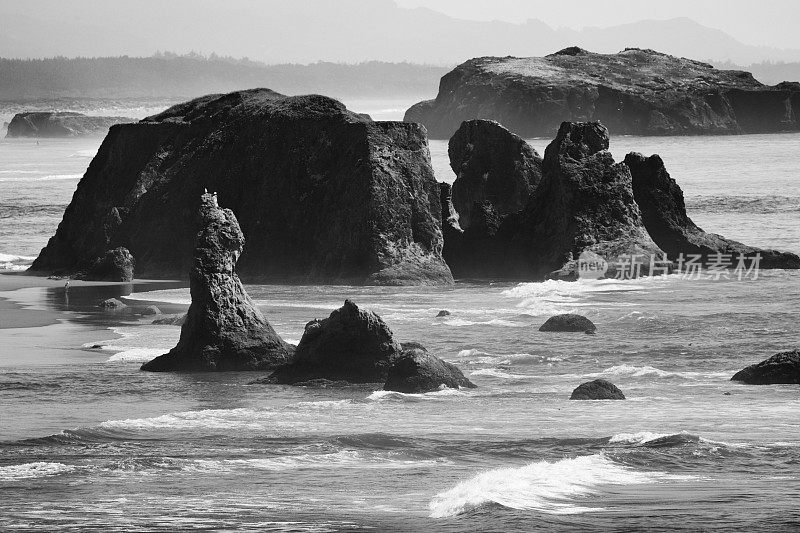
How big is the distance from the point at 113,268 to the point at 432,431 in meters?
24.4

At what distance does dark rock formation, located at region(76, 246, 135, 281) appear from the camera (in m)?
43.9

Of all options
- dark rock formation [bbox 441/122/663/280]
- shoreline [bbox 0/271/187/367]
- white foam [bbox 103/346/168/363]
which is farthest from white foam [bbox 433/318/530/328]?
dark rock formation [bbox 441/122/663/280]

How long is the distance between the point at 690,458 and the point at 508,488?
3093 millimetres

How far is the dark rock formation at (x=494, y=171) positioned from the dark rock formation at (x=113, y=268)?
1258cm

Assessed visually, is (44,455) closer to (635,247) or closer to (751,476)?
(751,476)

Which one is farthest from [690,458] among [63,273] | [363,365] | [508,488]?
[63,273]

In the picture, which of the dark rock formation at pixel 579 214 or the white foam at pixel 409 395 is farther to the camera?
the dark rock formation at pixel 579 214

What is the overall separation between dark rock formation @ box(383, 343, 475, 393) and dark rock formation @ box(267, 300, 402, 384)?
0.87 ft

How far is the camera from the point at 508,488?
1758 centimetres

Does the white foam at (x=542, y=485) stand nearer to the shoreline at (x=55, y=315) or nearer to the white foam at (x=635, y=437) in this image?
the white foam at (x=635, y=437)

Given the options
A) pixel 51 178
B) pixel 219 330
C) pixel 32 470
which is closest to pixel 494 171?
pixel 219 330

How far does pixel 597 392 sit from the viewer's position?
2431 centimetres

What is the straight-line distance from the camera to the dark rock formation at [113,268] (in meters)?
43.9

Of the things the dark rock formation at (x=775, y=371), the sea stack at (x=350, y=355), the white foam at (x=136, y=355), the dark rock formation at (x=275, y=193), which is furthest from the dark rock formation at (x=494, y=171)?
the sea stack at (x=350, y=355)
